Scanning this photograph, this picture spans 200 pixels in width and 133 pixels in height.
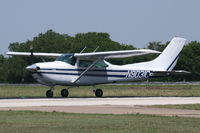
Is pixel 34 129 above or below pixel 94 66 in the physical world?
below

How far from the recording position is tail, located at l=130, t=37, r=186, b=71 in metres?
35.2

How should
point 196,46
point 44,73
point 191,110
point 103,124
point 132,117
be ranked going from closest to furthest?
point 103,124 → point 132,117 → point 191,110 → point 44,73 → point 196,46

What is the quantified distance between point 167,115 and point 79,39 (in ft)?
363

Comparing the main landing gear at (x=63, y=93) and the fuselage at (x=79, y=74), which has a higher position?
the fuselage at (x=79, y=74)

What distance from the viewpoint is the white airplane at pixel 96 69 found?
32.6 meters

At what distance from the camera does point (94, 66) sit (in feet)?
112

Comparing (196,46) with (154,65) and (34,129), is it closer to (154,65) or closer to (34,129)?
(154,65)

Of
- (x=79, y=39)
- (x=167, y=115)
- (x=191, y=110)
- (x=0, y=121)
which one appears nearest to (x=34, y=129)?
(x=0, y=121)

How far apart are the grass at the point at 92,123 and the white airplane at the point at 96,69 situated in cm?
1244

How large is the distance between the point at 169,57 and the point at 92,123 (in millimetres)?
18874

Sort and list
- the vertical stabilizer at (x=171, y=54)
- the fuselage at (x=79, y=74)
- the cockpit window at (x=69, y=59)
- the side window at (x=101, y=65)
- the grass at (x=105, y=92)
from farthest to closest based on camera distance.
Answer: the grass at (x=105, y=92), the vertical stabilizer at (x=171, y=54), the side window at (x=101, y=65), the cockpit window at (x=69, y=59), the fuselage at (x=79, y=74)

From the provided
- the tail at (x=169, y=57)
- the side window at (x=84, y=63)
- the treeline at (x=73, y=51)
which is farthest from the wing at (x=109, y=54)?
the treeline at (x=73, y=51)

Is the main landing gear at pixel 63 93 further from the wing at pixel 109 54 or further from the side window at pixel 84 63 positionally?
the wing at pixel 109 54

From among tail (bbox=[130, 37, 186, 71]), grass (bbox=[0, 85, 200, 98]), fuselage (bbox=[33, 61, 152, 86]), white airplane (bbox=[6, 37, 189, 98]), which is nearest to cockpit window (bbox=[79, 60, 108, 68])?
white airplane (bbox=[6, 37, 189, 98])
